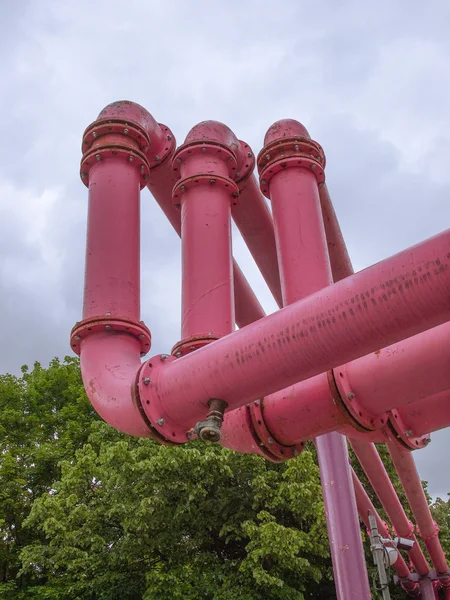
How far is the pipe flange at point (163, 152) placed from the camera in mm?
7055

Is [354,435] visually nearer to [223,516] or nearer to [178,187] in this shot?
[178,187]

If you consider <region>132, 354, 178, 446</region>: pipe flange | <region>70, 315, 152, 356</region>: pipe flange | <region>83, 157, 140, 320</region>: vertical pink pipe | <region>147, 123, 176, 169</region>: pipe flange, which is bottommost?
<region>132, 354, 178, 446</region>: pipe flange

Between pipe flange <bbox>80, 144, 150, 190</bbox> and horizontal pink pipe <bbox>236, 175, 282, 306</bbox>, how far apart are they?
2044mm

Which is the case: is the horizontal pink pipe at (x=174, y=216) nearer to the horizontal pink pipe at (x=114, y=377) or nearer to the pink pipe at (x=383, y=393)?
the horizontal pink pipe at (x=114, y=377)

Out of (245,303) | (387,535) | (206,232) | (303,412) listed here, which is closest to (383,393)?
(303,412)

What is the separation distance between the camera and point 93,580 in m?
16.3

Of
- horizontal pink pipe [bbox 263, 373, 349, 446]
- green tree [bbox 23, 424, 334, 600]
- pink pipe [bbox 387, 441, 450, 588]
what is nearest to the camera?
horizontal pink pipe [bbox 263, 373, 349, 446]

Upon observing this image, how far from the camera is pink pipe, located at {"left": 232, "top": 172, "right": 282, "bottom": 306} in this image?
8.00m

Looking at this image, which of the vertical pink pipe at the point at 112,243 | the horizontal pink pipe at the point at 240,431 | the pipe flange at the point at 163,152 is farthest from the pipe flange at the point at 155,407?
the pipe flange at the point at 163,152

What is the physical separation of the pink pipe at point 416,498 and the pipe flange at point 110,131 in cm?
521

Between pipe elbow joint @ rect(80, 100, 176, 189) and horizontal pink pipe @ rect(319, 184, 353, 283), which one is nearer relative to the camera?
pipe elbow joint @ rect(80, 100, 176, 189)

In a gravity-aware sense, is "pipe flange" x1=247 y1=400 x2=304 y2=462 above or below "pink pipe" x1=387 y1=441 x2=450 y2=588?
below

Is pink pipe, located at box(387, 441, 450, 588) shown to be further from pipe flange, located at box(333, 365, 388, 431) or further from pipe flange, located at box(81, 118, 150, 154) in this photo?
pipe flange, located at box(81, 118, 150, 154)

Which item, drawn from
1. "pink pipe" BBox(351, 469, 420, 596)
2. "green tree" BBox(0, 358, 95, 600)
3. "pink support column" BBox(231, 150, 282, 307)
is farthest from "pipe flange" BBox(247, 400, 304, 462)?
"green tree" BBox(0, 358, 95, 600)
